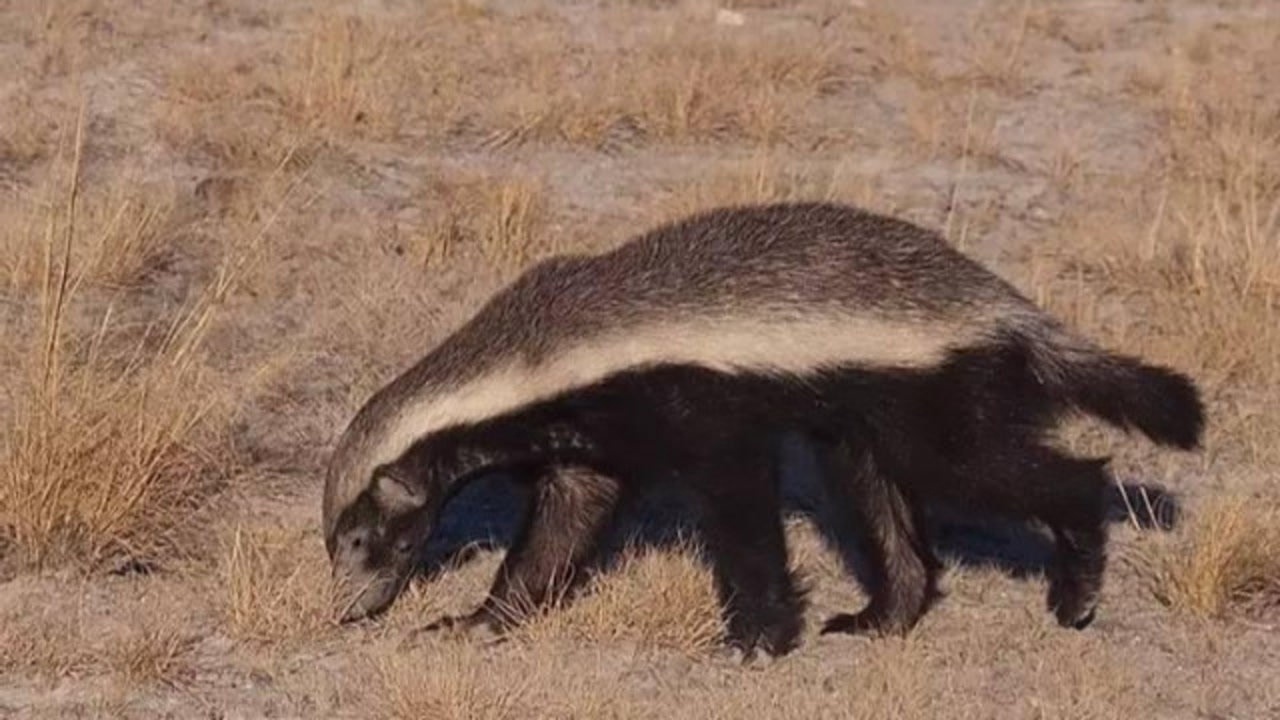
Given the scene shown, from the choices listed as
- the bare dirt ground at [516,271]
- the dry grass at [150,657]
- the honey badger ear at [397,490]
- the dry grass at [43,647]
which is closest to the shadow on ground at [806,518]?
the bare dirt ground at [516,271]

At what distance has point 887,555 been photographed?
24.7 ft

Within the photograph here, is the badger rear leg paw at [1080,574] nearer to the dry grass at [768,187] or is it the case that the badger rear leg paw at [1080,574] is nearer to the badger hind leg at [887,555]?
the badger hind leg at [887,555]

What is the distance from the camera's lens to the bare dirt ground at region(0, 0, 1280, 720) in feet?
23.1

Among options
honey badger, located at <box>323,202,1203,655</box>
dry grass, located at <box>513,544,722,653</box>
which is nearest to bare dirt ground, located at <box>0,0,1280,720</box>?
dry grass, located at <box>513,544,722,653</box>

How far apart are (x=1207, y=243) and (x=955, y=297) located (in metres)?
3.88

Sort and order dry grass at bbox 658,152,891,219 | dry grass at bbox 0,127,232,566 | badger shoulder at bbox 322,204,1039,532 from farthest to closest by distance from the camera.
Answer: dry grass at bbox 658,152,891,219, dry grass at bbox 0,127,232,566, badger shoulder at bbox 322,204,1039,532

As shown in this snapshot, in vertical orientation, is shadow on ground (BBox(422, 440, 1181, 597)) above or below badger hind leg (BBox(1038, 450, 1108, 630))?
below

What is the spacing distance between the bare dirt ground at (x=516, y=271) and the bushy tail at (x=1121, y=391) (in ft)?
1.46

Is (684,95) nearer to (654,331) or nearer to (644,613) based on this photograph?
(644,613)

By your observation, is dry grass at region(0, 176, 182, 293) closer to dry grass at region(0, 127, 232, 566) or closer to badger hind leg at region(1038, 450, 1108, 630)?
dry grass at region(0, 127, 232, 566)

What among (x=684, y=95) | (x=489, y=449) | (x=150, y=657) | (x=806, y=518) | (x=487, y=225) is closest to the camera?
(x=150, y=657)

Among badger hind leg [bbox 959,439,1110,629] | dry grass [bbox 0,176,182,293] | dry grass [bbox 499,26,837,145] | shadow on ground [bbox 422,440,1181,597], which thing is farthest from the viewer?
dry grass [bbox 499,26,837,145]

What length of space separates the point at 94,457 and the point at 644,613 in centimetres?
172

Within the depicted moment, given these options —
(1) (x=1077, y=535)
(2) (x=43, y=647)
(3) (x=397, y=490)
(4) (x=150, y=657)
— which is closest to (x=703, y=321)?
(3) (x=397, y=490)
